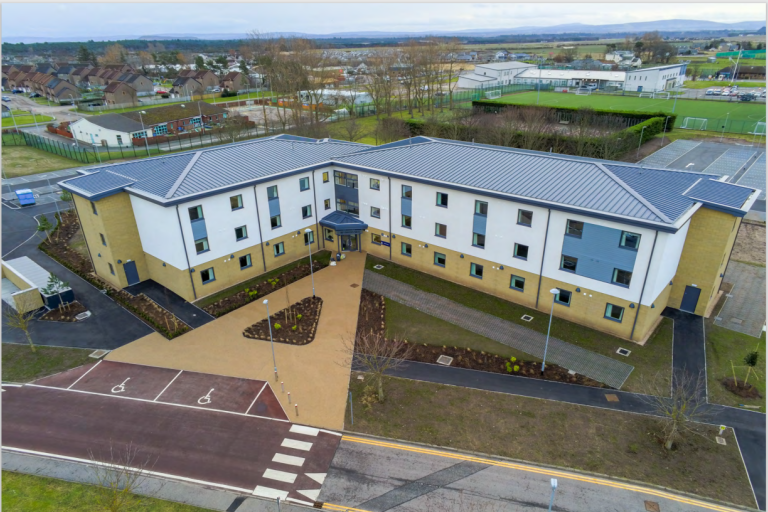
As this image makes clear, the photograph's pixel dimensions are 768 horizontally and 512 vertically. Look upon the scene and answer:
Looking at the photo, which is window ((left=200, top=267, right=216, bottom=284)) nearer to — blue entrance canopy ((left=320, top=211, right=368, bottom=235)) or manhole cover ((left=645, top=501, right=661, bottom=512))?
blue entrance canopy ((left=320, top=211, right=368, bottom=235))

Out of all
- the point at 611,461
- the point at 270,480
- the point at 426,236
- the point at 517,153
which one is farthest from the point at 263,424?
the point at 517,153

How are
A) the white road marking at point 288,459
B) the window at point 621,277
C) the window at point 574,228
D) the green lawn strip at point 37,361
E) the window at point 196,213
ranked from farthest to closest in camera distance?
the window at point 196,213, the window at point 574,228, the window at point 621,277, the green lawn strip at point 37,361, the white road marking at point 288,459

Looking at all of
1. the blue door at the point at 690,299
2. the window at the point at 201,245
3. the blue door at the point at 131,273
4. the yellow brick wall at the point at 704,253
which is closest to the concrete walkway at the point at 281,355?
the window at the point at 201,245

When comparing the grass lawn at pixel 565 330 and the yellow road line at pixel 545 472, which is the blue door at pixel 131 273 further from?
the yellow road line at pixel 545 472

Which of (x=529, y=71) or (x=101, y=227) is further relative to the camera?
(x=529, y=71)

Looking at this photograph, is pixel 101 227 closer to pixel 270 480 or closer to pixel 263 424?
pixel 263 424

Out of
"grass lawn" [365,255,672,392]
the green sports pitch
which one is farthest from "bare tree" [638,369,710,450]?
the green sports pitch
